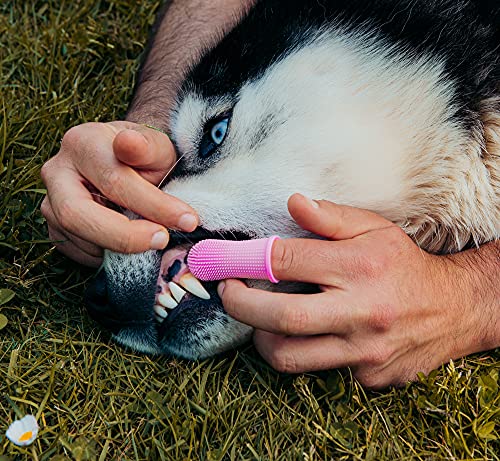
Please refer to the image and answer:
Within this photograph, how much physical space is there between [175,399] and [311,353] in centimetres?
43

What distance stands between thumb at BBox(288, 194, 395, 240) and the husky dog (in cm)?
7

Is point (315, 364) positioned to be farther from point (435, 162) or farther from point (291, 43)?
point (291, 43)

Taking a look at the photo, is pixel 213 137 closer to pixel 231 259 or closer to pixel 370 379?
pixel 231 259

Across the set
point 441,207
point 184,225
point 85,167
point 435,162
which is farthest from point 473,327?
point 85,167

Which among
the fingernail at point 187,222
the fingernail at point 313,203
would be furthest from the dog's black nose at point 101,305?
the fingernail at point 313,203

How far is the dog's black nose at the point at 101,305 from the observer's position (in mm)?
2354

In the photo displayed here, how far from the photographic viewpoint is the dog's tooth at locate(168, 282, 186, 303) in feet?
7.68

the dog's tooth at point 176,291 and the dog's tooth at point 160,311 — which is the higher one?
the dog's tooth at point 176,291

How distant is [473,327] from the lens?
2.39 metres

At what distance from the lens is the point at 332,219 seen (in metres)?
2.20

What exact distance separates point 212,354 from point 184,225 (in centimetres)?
43

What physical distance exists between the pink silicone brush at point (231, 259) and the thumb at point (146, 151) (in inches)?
13.0

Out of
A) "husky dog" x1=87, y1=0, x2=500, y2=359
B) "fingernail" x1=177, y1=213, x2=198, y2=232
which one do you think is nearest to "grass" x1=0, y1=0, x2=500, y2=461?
"husky dog" x1=87, y1=0, x2=500, y2=359

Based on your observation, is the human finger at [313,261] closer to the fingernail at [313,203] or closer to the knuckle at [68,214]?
the fingernail at [313,203]
